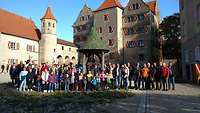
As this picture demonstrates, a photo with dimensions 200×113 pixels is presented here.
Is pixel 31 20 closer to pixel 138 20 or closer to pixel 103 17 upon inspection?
pixel 103 17

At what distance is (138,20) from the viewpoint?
173 ft

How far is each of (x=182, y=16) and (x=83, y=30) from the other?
33521 millimetres

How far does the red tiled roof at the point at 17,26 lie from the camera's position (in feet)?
168

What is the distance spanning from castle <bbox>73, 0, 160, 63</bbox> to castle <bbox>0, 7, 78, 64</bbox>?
8.01m

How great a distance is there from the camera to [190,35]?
2659 cm

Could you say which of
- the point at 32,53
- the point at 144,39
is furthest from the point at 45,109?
the point at 32,53

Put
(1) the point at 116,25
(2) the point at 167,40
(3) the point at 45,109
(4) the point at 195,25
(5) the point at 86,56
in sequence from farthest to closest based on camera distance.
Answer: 1. (1) the point at 116,25
2. (2) the point at 167,40
3. (4) the point at 195,25
4. (5) the point at 86,56
5. (3) the point at 45,109

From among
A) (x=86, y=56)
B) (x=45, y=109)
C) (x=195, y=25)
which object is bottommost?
(x=45, y=109)

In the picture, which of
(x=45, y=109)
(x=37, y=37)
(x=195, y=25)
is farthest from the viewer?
(x=37, y=37)

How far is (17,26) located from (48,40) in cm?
667

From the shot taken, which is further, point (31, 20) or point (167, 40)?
point (31, 20)

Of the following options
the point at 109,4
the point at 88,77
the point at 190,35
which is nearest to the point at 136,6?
the point at 109,4

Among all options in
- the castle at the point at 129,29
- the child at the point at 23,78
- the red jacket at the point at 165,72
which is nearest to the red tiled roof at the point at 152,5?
the castle at the point at 129,29

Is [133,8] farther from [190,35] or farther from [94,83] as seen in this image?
[94,83]
